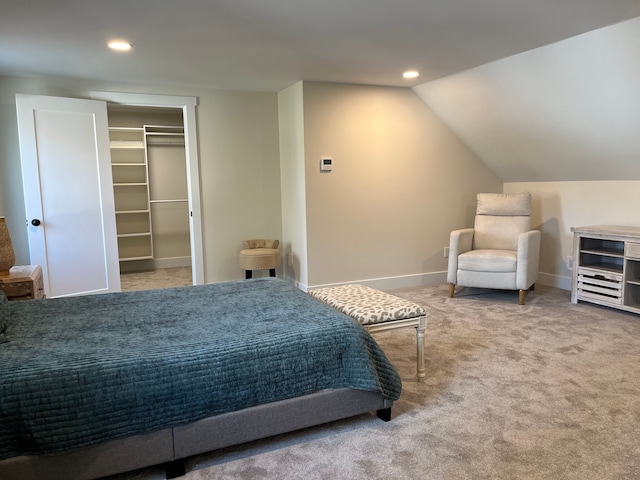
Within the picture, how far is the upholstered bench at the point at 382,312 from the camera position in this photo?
245 centimetres

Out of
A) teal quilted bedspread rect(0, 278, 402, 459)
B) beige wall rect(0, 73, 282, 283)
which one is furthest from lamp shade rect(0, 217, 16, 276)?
beige wall rect(0, 73, 282, 283)

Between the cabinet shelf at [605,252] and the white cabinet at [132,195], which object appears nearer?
the cabinet shelf at [605,252]

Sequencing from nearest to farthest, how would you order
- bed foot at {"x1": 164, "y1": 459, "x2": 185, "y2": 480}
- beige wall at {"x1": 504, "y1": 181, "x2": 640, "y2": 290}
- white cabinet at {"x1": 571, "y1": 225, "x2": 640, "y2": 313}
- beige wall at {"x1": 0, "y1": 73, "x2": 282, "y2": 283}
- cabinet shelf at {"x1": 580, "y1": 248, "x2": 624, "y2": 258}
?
bed foot at {"x1": 164, "y1": 459, "x2": 185, "y2": 480}
white cabinet at {"x1": 571, "y1": 225, "x2": 640, "y2": 313}
cabinet shelf at {"x1": 580, "y1": 248, "x2": 624, "y2": 258}
beige wall at {"x1": 504, "y1": 181, "x2": 640, "y2": 290}
beige wall at {"x1": 0, "y1": 73, "x2": 282, "y2": 283}

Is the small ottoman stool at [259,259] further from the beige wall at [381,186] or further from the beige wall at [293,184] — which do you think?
the beige wall at [381,186]

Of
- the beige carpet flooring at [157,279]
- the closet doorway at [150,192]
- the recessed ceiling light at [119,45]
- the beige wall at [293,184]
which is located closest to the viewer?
the recessed ceiling light at [119,45]

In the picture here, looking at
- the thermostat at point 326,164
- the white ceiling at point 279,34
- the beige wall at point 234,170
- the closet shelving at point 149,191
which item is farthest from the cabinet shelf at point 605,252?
the closet shelving at point 149,191

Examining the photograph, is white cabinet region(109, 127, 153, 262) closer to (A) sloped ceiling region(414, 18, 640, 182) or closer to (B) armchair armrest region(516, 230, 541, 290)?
(A) sloped ceiling region(414, 18, 640, 182)

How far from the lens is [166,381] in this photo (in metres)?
1.73

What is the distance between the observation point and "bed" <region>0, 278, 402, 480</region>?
1602mm

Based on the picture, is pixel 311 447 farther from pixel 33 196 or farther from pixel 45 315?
pixel 33 196

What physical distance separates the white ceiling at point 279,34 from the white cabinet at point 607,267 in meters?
1.78

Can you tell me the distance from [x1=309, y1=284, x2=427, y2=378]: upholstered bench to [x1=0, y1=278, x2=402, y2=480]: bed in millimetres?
245

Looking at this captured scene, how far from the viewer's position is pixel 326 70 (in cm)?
405

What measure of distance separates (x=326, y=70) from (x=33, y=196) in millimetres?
2919
